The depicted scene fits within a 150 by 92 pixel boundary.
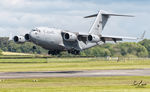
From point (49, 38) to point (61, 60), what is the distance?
2006 cm

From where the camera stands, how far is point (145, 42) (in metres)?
172

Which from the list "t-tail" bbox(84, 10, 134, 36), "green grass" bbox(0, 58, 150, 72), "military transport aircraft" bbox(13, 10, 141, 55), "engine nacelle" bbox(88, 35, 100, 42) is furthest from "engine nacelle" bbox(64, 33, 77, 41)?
"t-tail" bbox(84, 10, 134, 36)

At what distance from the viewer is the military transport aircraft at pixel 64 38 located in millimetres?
82438

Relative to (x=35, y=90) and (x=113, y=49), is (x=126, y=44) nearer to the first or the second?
(x=113, y=49)

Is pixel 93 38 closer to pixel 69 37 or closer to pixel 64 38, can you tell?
pixel 69 37

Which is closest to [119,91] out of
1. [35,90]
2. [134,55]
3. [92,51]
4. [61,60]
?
[35,90]

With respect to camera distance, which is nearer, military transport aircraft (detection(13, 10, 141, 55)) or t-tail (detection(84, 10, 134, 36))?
military transport aircraft (detection(13, 10, 141, 55))

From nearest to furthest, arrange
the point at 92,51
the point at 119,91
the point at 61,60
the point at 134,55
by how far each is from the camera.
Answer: the point at 119,91 < the point at 61,60 < the point at 134,55 < the point at 92,51

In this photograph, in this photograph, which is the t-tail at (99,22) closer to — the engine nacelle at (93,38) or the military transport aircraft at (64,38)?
the military transport aircraft at (64,38)

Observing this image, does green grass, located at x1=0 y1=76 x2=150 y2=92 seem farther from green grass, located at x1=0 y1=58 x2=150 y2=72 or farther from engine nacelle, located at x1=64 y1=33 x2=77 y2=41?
engine nacelle, located at x1=64 y1=33 x2=77 y2=41

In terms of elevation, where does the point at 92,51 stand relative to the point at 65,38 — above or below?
below

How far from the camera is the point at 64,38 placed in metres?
89.8

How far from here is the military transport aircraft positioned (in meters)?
82.4

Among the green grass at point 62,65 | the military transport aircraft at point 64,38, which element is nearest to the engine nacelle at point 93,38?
the military transport aircraft at point 64,38
